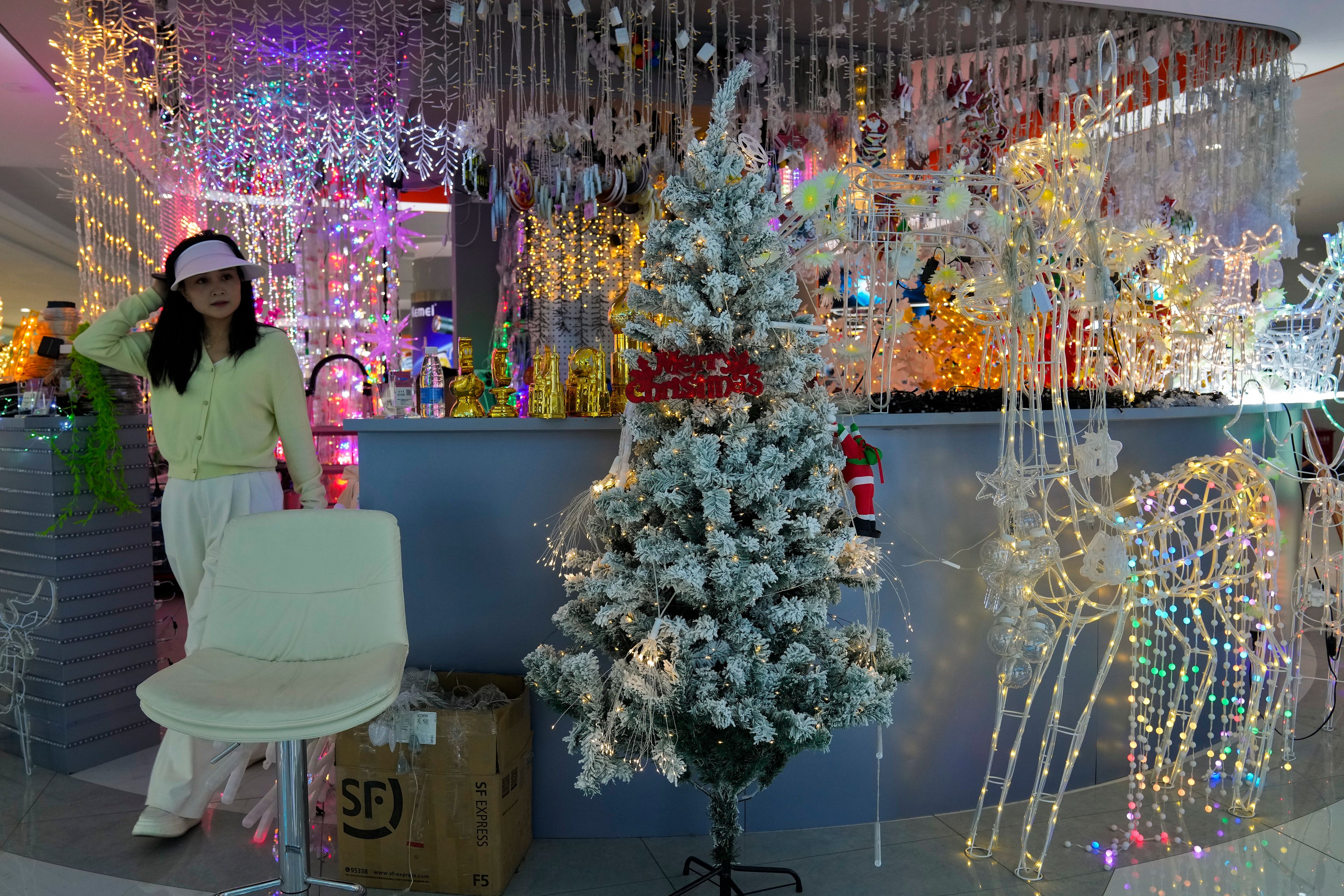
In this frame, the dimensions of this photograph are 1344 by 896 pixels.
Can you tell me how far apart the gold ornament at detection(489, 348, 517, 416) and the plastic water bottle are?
0.16 metres

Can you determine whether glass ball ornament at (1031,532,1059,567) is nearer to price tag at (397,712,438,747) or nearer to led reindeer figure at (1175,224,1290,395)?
led reindeer figure at (1175,224,1290,395)

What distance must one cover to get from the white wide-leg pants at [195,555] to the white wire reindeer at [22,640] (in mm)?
771

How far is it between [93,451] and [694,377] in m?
2.22

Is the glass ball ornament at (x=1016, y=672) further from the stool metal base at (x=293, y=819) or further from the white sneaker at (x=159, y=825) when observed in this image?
the white sneaker at (x=159, y=825)

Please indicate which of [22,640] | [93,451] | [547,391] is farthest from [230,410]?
[22,640]

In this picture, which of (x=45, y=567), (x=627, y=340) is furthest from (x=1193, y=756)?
(x=45, y=567)

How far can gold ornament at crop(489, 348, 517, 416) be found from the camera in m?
2.54

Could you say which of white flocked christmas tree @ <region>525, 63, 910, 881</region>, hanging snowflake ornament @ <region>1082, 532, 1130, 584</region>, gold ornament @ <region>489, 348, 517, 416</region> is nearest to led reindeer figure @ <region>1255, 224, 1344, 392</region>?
hanging snowflake ornament @ <region>1082, 532, 1130, 584</region>

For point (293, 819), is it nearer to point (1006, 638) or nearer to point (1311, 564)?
point (1006, 638)

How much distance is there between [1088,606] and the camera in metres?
2.81

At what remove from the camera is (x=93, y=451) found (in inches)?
116

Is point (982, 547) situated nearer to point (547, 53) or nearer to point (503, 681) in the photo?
point (503, 681)

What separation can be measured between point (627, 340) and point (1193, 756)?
2.43m

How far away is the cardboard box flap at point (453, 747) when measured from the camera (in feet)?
6.94
